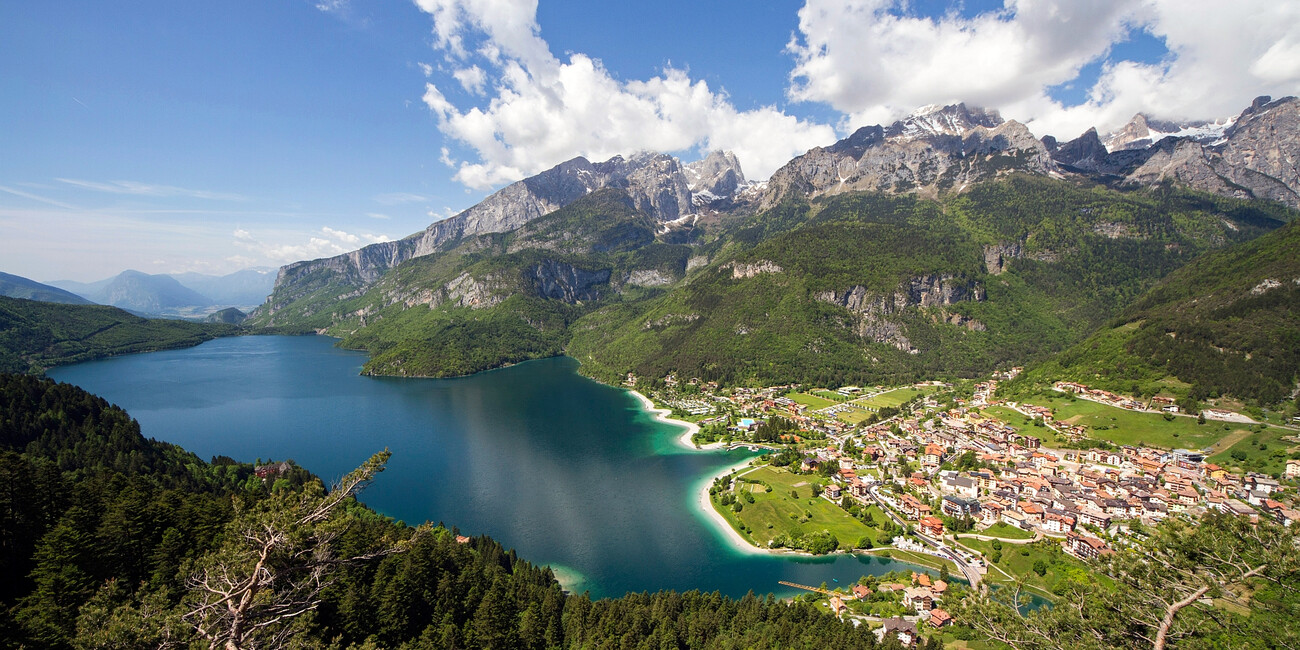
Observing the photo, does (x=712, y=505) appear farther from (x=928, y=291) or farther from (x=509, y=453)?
(x=928, y=291)

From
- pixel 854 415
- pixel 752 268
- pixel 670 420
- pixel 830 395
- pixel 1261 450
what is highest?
pixel 752 268

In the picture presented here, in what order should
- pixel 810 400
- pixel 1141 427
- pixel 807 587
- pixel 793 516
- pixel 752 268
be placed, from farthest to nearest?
pixel 752 268 → pixel 810 400 → pixel 1141 427 → pixel 793 516 → pixel 807 587

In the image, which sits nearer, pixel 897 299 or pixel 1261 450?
pixel 1261 450

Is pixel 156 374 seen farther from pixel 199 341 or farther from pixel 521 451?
pixel 521 451

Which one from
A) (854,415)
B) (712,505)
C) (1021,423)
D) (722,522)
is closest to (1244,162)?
(1021,423)

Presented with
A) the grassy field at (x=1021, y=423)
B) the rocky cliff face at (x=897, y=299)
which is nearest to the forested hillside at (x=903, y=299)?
the rocky cliff face at (x=897, y=299)

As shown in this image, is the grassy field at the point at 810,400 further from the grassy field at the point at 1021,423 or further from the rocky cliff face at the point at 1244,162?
the rocky cliff face at the point at 1244,162

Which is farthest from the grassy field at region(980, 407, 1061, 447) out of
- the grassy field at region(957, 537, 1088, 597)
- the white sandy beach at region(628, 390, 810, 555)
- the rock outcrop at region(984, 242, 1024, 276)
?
the rock outcrop at region(984, 242, 1024, 276)
